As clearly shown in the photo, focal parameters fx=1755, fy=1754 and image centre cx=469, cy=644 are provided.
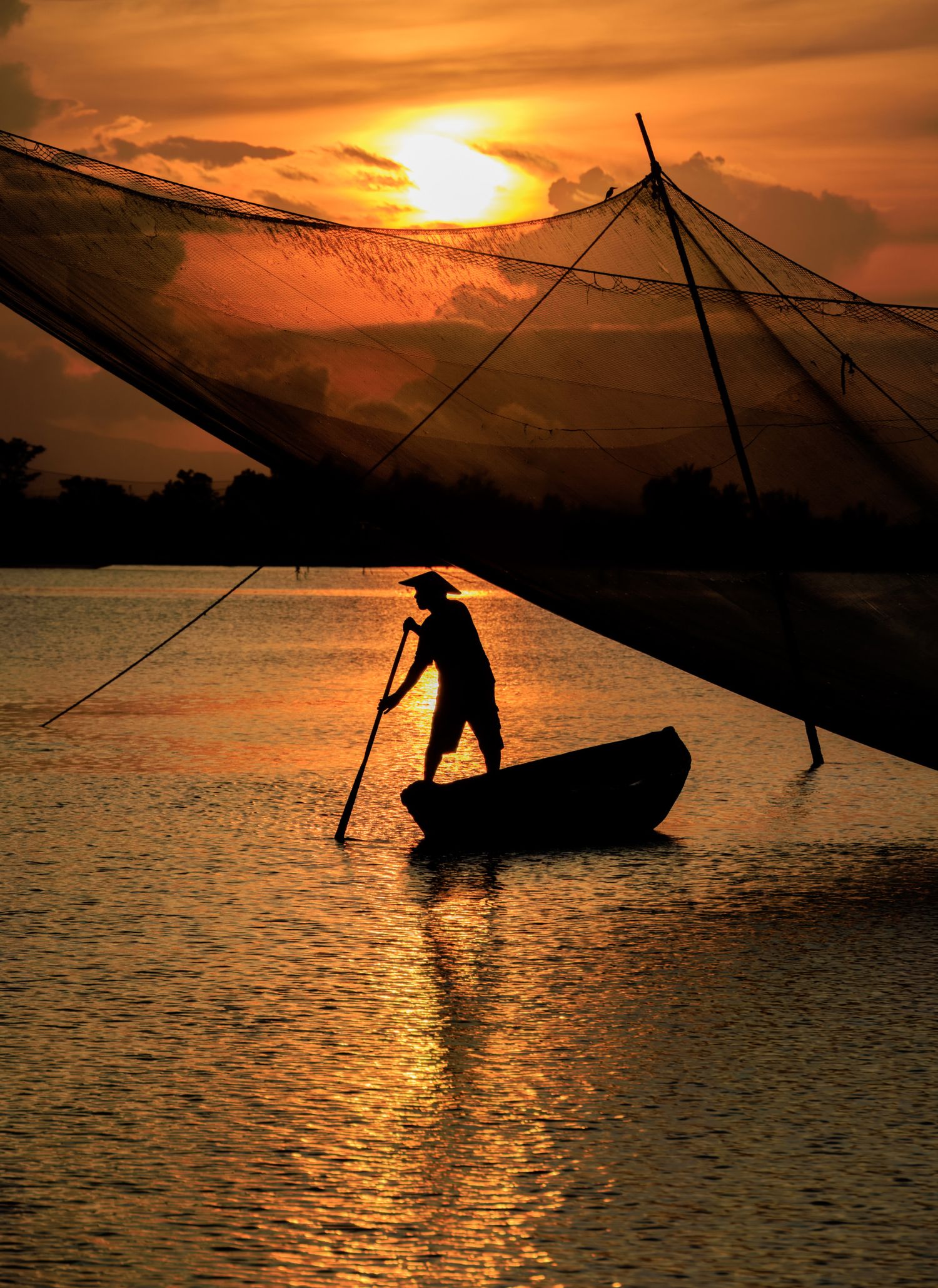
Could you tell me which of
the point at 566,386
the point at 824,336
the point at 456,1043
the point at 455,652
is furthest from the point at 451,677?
the point at 456,1043

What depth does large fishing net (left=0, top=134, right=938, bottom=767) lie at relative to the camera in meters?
9.87

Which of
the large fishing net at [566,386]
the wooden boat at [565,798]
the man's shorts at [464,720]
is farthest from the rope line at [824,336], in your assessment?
the man's shorts at [464,720]

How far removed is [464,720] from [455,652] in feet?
1.72

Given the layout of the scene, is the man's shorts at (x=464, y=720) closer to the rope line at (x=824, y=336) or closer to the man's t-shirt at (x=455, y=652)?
the man's t-shirt at (x=455, y=652)

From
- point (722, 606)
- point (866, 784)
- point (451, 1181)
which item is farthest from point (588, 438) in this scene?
point (451, 1181)

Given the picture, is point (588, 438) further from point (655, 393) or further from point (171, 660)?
point (171, 660)

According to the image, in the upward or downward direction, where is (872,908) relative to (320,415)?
downward

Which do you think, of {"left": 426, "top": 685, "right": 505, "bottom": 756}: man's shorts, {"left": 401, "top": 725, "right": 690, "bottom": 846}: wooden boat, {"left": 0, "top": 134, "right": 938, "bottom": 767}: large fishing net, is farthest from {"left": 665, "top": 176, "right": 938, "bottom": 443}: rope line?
{"left": 426, "top": 685, "right": 505, "bottom": 756}: man's shorts

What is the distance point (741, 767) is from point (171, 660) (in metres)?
15.2

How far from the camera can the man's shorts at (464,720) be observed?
1098 centimetres

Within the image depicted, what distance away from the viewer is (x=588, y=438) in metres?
10.4

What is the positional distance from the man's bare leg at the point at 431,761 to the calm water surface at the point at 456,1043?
0.39 metres

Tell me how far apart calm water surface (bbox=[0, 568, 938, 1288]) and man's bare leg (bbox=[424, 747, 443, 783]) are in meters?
0.39

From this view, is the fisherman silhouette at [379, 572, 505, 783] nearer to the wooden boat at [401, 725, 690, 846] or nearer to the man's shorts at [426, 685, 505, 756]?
the man's shorts at [426, 685, 505, 756]
